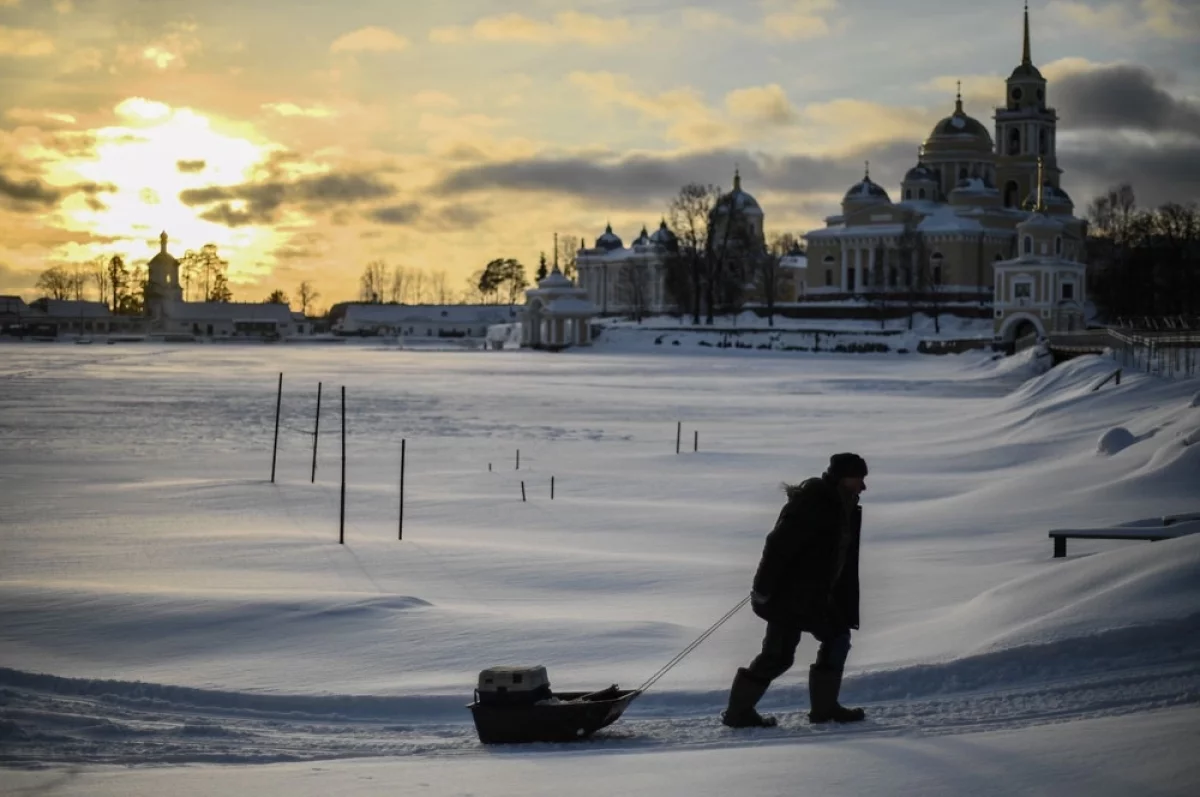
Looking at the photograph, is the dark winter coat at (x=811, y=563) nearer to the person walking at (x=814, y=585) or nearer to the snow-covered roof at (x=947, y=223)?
the person walking at (x=814, y=585)

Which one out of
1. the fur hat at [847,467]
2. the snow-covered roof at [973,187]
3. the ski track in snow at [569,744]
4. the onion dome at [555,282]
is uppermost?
the snow-covered roof at [973,187]

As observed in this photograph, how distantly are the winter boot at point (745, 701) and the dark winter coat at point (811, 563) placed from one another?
1.43 ft

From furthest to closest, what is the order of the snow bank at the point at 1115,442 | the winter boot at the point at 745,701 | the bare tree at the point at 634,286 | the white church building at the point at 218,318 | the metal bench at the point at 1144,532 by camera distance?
the white church building at the point at 218,318 < the bare tree at the point at 634,286 < the snow bank at the point at 1115,442 < the metal bench at the point at 1144,532 < the winter boot at the point at 745,701

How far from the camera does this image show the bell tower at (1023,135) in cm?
11181

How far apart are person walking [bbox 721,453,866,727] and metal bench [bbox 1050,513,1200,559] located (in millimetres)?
5439

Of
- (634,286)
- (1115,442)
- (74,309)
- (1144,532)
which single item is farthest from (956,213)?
(74,309)

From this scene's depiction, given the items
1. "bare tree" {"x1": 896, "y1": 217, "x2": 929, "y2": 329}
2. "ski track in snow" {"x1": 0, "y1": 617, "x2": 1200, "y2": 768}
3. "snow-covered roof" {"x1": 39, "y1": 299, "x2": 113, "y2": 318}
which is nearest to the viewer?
"ski track in snow" {"x1": 0, "y1": 617, "x2": 1200, "y2": 768}

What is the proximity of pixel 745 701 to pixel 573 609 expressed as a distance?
199 inches

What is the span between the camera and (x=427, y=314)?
163m

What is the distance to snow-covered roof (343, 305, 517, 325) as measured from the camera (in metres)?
162

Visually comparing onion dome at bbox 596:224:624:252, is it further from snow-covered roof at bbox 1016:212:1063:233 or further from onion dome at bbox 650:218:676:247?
snow-covered roof at bbox 1016:212:1063:233

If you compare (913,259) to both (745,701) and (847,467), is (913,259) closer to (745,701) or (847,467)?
(745,701)

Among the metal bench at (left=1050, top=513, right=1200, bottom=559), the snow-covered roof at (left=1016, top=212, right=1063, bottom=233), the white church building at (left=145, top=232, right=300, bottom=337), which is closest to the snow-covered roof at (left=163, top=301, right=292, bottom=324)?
the white church building at (left=145, top=232, right=300, bottom=337)

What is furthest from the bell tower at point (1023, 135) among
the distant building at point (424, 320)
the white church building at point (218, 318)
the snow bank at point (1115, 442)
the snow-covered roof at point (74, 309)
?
the snow-covered roof at point (74, 309)
